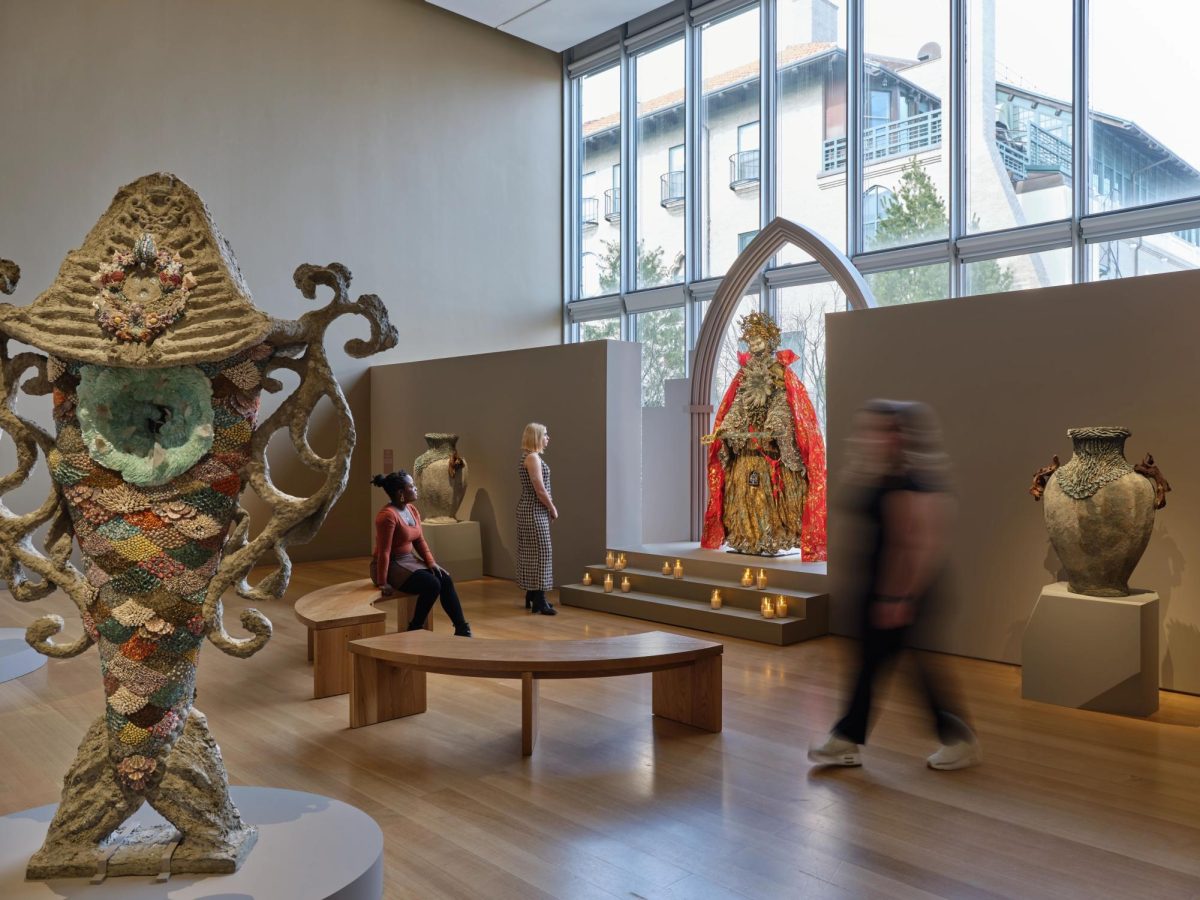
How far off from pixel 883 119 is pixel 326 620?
7619mm

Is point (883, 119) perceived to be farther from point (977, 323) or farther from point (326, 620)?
point (326, 620)

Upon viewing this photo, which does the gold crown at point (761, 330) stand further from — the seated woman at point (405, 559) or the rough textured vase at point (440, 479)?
the seated woman at point (405, 559)

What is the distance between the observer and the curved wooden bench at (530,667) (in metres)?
3.78

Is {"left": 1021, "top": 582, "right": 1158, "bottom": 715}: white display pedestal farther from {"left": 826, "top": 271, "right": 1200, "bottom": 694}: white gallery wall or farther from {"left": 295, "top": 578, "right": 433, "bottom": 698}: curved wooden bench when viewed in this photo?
{"left": 295, "top": 578, "right": 433, "bottom": 698}: curved wooden bench

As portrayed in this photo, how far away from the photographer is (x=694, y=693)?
4094 mm

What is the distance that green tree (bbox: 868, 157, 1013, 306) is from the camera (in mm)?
8984

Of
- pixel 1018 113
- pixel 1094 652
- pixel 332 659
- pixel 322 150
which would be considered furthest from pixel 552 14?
pixel 1094 652

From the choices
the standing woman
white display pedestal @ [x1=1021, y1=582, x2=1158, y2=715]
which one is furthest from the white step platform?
white display pedestal @ [x1=1021, y1=582, x2=1158, y2=715]

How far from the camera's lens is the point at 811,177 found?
389 inches

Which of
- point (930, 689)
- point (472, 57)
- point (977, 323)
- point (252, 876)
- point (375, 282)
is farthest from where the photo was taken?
point (472, 57)

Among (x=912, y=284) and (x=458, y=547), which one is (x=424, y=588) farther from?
(x=912, y=284)

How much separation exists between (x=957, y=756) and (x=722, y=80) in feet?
30.1

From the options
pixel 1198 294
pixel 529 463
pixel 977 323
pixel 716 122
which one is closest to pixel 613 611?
pixel 529 463

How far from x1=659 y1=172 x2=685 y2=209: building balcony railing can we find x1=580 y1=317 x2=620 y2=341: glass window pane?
164 centimetres
